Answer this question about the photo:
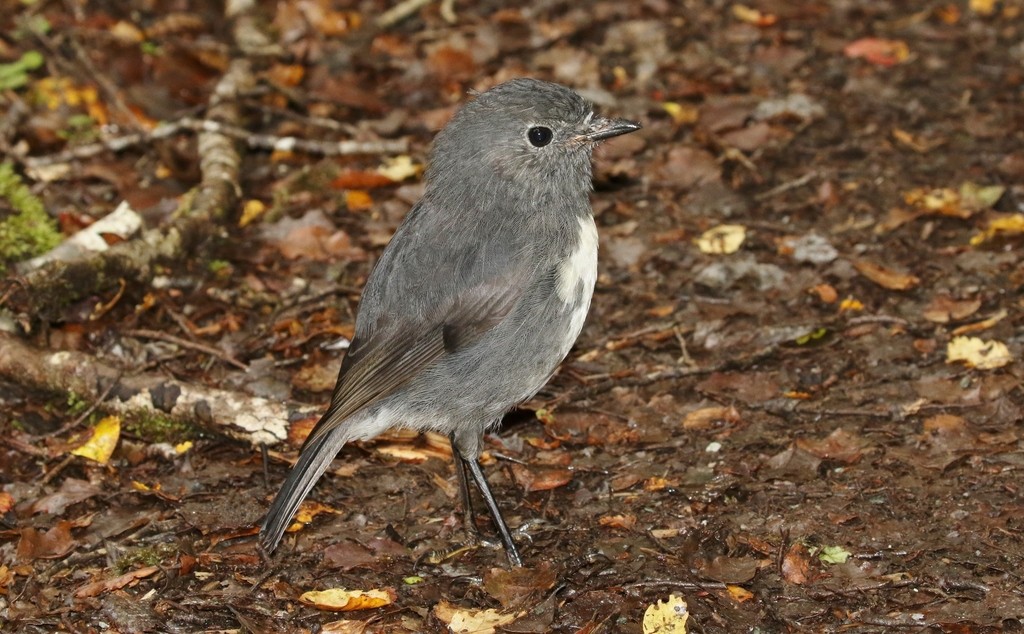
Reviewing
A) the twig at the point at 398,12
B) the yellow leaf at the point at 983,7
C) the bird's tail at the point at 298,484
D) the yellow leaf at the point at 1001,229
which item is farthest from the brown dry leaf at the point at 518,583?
the yellow leaf at the point at 983,7

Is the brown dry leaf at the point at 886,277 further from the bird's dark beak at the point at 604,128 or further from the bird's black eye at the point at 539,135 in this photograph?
the bird's black eye at the point at 539,135

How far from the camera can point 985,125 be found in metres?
7.23

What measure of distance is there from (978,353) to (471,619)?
2.70 m

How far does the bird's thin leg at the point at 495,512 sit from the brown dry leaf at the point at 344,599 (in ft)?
1.66

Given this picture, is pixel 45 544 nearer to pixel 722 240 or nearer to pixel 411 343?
pixel 411 343

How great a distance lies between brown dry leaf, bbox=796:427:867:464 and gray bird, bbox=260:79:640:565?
3.74 ft

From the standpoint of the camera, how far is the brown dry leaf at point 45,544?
4555 millimetres

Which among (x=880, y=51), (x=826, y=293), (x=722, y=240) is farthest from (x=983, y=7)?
(x=826, y=293)

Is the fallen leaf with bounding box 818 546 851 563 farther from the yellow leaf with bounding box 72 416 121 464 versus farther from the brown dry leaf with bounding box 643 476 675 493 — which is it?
the yellow leaf with bounding box 72 416 121 464

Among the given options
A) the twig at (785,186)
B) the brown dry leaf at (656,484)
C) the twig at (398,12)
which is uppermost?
the twig at (398,12)

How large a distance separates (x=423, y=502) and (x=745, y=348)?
1.77 meters

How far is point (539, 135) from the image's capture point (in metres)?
4.86

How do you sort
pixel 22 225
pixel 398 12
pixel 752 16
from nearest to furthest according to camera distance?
pixel 22 225, pixel 752 16, pixel 398 12

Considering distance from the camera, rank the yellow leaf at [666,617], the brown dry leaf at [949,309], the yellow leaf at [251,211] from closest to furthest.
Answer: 1. the yellow leaf at [666,617]
2. the brown dry leaf at [949,309]
3. the yellow leaf at [251,211]
